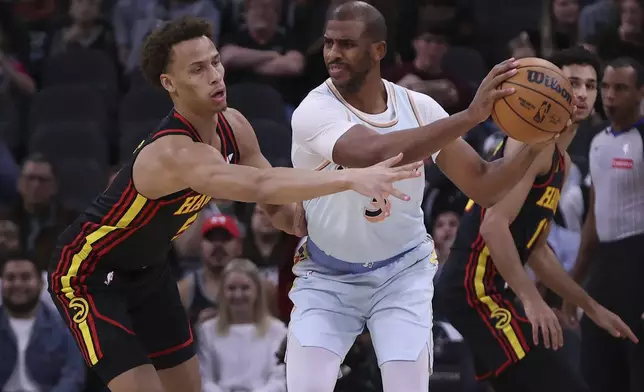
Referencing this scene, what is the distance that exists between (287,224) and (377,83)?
2.50 feet

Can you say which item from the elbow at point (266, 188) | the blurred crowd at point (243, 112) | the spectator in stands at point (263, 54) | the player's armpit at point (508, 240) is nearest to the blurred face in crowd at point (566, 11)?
the blurred crowd at point (243, 112)

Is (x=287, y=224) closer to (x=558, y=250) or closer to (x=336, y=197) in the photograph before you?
(x=336, y=197)

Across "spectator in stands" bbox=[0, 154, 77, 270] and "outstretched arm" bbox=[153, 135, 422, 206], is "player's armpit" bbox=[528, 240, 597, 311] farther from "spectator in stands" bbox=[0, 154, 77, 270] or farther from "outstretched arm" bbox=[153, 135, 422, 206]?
"spectator in stands" bbox=[0, 154, 77, 270]

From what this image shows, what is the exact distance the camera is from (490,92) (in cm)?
475

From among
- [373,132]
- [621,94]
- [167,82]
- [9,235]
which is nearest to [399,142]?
[373,132]

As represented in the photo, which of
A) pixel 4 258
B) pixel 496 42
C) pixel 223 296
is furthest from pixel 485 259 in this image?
pixel 496 42

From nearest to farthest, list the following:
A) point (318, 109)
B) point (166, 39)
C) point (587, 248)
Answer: point (318, 109) < point (166, 39) < point (587, 248)

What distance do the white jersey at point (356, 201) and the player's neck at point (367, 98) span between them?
43mm

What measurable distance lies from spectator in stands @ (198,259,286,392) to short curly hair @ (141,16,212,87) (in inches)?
106

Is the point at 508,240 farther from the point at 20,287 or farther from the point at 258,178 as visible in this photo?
the point at 20,287

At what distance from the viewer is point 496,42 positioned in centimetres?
1077

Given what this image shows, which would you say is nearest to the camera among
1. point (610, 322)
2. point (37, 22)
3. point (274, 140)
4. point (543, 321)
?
point (543, 321)

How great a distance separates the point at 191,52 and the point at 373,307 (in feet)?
4.45

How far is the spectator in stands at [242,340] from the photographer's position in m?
7.78
